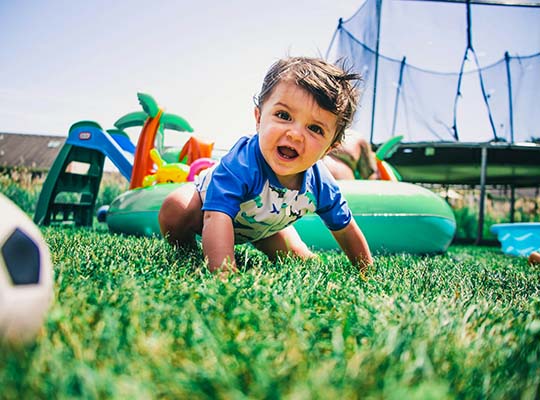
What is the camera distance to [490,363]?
2.53 feet

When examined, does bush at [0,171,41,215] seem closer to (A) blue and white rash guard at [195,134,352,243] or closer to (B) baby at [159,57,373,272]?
(B) baby at [159,57,373,272]

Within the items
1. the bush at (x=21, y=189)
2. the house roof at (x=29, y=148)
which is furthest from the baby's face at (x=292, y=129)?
the house roof at (x=29, y=148)

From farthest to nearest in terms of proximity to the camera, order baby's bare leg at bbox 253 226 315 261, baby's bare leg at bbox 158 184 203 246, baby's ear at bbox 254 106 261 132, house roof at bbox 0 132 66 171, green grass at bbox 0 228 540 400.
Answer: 1. house roof at bbox 0 132 66 171
2. baby's bare leg at bbox 253 226 315 261
3. baby's bare leg at bbox 158 184 203 246
4. baby's ear at bbox 254 106 261 132
5. green grass at bbox 0 228 540 400

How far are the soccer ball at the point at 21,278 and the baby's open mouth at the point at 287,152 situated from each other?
111 cm

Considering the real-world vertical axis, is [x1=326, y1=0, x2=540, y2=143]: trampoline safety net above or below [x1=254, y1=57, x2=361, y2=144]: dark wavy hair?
above

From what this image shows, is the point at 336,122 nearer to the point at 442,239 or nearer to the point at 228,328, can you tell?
the point at 228,328

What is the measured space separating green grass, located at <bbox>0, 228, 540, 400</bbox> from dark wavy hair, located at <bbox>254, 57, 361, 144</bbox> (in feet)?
2.61

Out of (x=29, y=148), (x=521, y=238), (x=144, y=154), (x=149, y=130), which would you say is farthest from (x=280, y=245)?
(x=29, y=148)

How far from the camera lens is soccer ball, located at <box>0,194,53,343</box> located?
2.17ft

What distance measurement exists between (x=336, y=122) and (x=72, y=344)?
139cm

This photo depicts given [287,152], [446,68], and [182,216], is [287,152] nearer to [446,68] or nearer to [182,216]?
[182,216]

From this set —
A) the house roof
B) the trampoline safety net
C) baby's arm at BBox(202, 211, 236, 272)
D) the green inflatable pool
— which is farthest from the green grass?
the house roof

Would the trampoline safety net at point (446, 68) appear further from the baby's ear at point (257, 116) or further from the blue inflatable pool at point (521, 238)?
the baby's ear at point (257, 116)

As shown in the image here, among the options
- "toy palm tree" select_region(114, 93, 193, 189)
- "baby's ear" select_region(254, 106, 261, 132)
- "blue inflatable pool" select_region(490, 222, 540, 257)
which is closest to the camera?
"baby's ear" select_region(254, 106, 261, 132)
